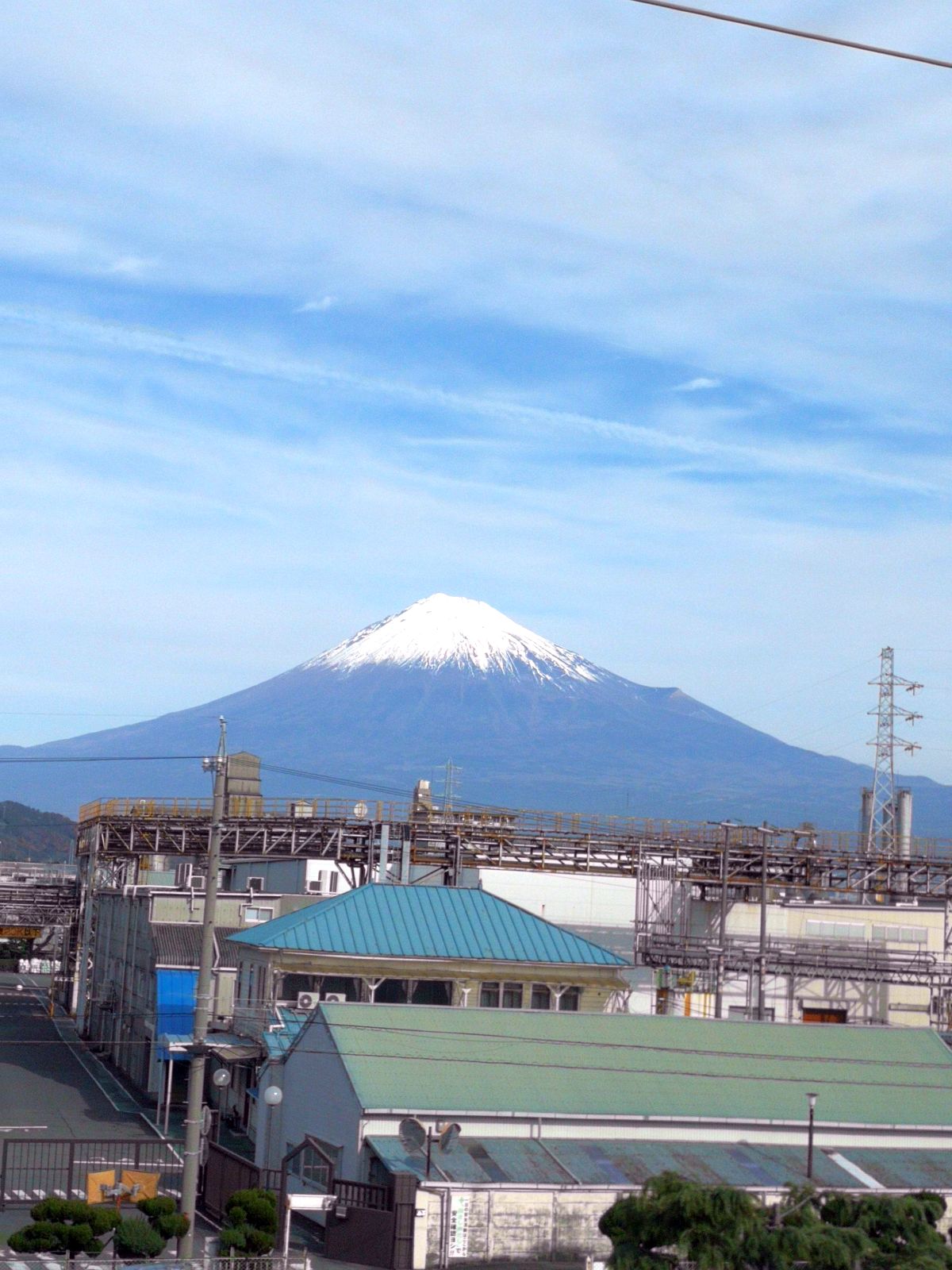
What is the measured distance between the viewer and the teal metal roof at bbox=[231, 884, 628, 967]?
138ft

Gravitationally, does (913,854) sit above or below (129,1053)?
above

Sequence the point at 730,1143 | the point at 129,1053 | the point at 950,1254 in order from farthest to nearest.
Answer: the point at 129,1053 < the point at 730,1143 < the point at 950,1254

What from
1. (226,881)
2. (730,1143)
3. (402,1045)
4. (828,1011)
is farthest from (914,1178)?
(226,881)

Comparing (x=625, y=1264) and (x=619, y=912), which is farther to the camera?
(x=619, y=912)

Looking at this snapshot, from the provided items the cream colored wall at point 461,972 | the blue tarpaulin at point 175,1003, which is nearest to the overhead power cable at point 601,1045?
the cream colored wall at point 461,972

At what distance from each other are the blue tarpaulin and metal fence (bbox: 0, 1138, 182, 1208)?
32.9 feet

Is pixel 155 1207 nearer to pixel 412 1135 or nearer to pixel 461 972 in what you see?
pixel 412 1135

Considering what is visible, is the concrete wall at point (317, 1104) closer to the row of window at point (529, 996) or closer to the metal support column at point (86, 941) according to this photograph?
the row of window at point (529, 996)

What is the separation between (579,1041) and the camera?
35.5m

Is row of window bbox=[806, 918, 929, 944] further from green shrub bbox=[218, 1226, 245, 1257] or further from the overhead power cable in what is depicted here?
green shrub bbox=[218, 1226, 245, 1257]

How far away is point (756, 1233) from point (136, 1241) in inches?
415

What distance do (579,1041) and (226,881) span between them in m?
41.4

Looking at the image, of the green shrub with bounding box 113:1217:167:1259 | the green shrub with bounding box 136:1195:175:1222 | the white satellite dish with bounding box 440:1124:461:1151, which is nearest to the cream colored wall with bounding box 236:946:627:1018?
the white satellite dish with bounding box 440:1124:461:1151

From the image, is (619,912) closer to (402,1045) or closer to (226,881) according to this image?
(226,881)
